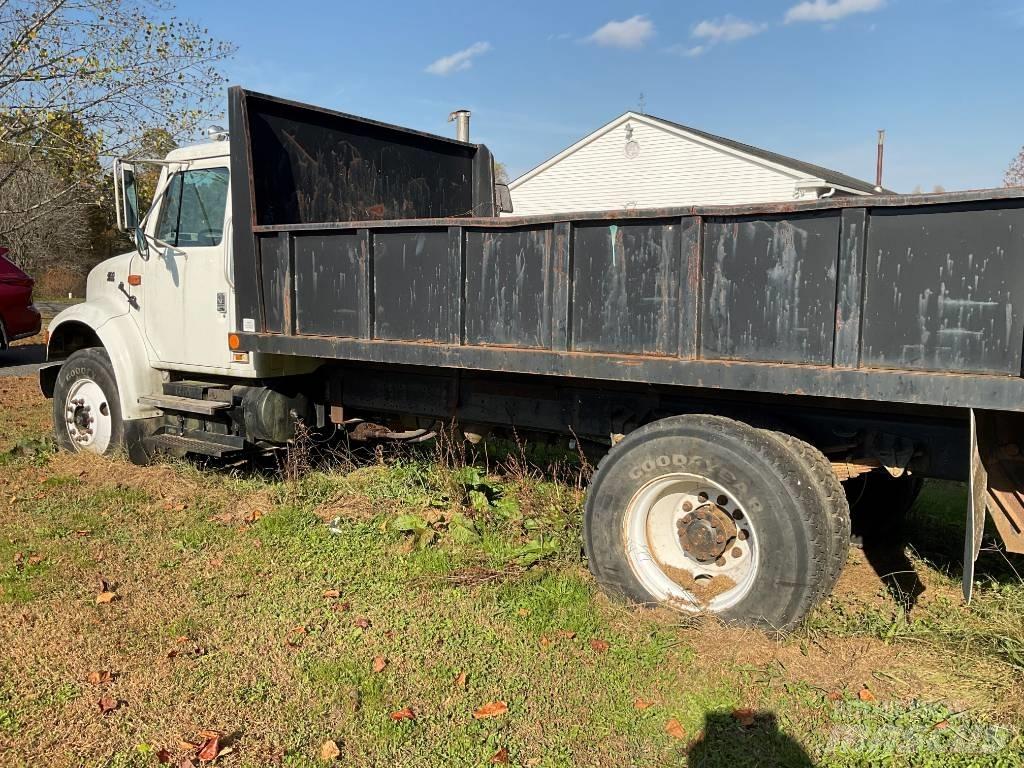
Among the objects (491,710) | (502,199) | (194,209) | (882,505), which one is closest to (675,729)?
(491,710)

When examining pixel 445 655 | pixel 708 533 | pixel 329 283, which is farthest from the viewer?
pixel 329 283

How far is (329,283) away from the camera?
15.5 feet

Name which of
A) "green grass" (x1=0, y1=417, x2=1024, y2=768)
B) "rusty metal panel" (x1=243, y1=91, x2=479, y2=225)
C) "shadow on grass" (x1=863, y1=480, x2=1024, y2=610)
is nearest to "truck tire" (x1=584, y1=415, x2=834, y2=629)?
"green grass" (x1=0, y1=417, x2=1024, y2=768)

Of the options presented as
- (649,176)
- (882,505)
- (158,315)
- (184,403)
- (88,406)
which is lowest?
(882,505)

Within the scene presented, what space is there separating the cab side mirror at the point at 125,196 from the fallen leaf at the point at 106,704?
12.6ft

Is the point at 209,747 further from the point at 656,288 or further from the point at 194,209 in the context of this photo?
the point at 194,209

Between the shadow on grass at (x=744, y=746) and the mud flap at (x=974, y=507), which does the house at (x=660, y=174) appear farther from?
the shadow on grass at (x=744, y=746)

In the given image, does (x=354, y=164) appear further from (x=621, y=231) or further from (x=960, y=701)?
(x=960, y=701)

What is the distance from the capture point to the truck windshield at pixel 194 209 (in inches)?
226

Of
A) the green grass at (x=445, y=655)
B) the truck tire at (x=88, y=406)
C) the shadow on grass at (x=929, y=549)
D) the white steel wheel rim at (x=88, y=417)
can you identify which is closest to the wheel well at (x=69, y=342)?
the truck tire at (x=88, y=406)

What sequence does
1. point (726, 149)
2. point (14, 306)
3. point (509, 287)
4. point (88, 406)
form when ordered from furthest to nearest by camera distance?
point (726, 149) < point (14, 306) < point (88, 406) < point (509, 287)

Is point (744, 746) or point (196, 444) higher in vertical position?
point (196, 444)

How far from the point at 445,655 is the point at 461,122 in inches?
210

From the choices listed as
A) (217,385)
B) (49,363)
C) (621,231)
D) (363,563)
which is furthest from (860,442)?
(49,363)
